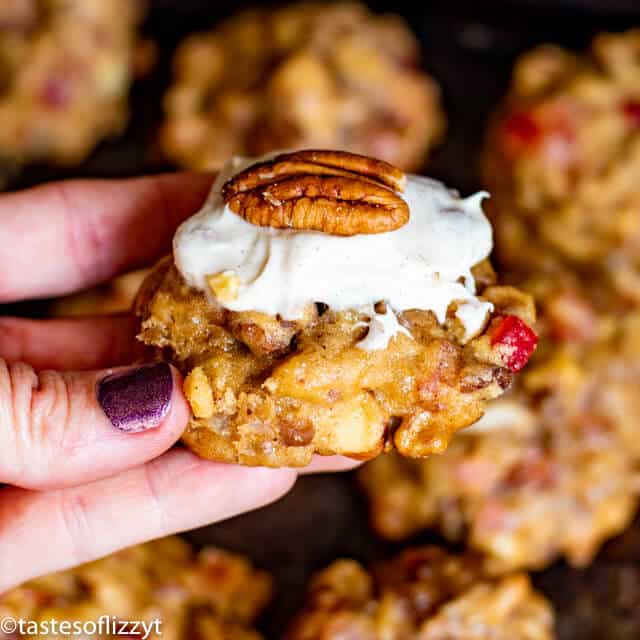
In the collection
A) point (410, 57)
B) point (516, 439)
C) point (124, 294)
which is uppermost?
point (410, 57)

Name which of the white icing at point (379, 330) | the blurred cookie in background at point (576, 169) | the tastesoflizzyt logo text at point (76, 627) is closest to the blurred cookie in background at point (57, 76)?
the blurred cookie in background at point (576, 169)

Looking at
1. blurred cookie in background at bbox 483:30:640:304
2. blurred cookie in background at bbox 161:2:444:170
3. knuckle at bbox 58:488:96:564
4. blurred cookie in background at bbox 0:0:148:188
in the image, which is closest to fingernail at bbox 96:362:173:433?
knuckle at bbox 58:488:96:564

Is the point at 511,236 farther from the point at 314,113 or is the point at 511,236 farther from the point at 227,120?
the point at 227,120

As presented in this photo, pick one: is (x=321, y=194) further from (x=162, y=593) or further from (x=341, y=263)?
(x=162, y=593)

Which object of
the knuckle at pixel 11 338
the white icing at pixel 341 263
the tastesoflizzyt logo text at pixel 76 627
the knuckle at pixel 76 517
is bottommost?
the tastesoflizzyt logo text at pixel 76 627

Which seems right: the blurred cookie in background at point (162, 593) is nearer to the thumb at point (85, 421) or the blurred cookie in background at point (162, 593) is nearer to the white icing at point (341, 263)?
the thumb at point (85, 421)

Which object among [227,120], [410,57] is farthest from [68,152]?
[410,57]
